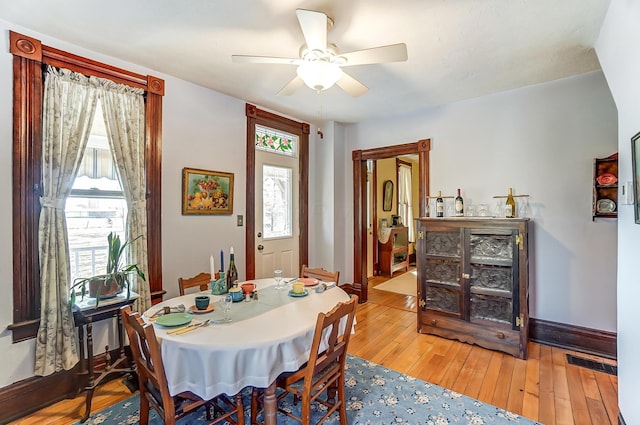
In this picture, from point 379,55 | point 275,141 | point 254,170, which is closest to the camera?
point 379,55

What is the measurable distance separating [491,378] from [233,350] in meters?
2.20

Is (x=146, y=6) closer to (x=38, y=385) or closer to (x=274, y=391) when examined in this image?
(x=274, y=391)

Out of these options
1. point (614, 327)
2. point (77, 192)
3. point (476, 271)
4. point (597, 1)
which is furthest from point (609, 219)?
point (77, 192)

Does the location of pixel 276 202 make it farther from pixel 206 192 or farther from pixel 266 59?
pixel 266 59

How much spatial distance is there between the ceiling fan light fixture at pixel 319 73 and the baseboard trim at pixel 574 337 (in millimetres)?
3143

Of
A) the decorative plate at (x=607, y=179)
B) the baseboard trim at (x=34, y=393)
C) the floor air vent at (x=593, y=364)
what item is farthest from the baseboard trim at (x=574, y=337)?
the baseboard trim at (x=34, y=393)

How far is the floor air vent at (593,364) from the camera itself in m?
2.52

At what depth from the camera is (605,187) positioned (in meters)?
2.61

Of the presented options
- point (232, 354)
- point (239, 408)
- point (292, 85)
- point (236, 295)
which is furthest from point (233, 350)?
point (292, 85)

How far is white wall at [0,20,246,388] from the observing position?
78.7 inches

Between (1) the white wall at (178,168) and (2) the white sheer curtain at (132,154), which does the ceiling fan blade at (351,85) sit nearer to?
(1) the white wall at (178,168)

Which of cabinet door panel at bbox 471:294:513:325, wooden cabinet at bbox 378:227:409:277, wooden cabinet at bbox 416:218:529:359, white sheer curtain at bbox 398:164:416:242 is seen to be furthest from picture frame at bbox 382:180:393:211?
cabinet door panel at bbox 471:294:513:325

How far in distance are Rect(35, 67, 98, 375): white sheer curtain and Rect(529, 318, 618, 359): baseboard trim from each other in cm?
415

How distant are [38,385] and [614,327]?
473cm
